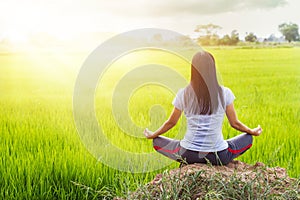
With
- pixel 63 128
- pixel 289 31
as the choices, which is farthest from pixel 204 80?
pixel 289 31

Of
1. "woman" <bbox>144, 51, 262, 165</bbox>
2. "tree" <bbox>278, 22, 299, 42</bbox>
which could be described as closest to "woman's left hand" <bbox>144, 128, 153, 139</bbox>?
"woman" <bbox>144, 51, 262, 165</bbox>

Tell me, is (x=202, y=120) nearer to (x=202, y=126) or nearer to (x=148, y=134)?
(x=202, y=126)

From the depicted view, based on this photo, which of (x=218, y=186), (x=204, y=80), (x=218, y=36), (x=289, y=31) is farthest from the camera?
(x=289, y=31)

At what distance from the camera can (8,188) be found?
6.27ft

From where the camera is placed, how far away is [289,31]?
231 centimetres

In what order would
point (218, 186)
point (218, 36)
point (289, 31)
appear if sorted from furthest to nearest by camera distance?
point (289, 31) → point (218, 36) → point (218, 186)

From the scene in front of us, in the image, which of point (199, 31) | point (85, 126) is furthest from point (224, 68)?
point (85, 126)

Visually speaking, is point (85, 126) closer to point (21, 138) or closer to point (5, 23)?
point (21, 138)

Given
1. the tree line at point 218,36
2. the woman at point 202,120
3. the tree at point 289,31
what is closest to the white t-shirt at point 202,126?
the woman at point 202,120

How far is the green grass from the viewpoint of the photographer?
1.92m

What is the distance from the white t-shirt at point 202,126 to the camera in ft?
6.11

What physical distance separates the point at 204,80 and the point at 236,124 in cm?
27

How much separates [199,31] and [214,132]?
489 millimetres

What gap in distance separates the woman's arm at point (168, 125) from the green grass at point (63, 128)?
0.04m
